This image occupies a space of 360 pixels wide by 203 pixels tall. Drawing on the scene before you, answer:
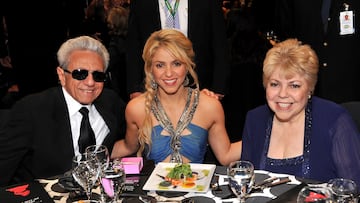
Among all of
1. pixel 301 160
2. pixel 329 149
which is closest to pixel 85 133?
pixel 301 160

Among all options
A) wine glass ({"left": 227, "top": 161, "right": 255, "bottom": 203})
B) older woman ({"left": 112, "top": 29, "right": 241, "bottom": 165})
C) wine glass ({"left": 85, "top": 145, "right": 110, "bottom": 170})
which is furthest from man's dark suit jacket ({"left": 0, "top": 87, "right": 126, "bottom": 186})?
wine glass ({"left": 227, "top": 161, "right": 255, "bottom": 203})

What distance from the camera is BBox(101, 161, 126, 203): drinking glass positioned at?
6.77ft

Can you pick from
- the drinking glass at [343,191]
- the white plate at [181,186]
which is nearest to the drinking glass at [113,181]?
A: the white plate at [181,186]

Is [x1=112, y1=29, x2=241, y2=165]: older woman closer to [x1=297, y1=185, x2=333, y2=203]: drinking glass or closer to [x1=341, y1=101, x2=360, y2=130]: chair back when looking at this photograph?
[x1=341, y1=101, x2=360, y2=130]: chair back

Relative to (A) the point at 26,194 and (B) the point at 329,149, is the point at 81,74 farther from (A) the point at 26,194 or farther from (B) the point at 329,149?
(B) the point at 329,149

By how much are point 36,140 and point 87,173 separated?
0.81 m

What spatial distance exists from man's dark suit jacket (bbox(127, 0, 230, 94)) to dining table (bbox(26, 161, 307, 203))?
1.66m

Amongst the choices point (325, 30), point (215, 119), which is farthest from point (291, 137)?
point (325, 30)

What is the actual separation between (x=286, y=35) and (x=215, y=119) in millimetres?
1205

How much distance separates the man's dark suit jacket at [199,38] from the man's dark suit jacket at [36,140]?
1052mm

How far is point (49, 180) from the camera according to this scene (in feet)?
7.99

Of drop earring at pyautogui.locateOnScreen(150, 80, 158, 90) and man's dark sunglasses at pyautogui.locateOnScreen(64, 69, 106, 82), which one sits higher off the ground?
man's dark sunglasses at pyautogui.locateOnScreen(64, 69, 106, 82)

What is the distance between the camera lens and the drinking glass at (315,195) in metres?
1.86

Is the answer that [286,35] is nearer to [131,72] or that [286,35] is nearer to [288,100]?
[131,72]
